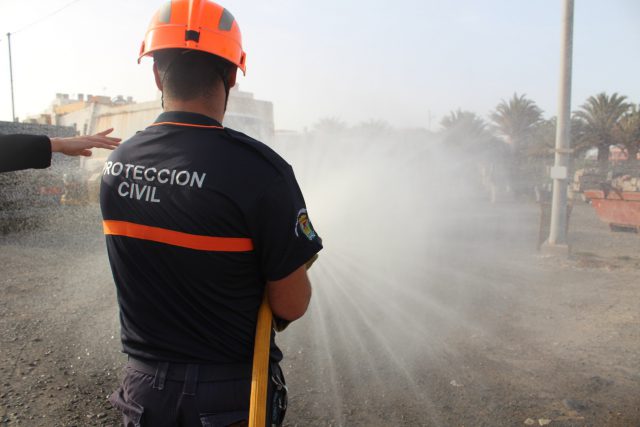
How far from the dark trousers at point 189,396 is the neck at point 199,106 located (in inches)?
30.8

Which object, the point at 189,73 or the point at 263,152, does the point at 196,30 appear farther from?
the point at 263,152

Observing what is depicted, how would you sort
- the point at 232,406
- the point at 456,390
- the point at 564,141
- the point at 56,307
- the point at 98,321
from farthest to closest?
the point at 564,141 < the point at 56,307 < the point at 98,321 < the point at 456,390 < the point at 232,406

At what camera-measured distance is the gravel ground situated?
354 centimetres

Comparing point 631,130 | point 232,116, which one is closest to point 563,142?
point 232,116

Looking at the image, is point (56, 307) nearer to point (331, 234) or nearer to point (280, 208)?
point (280, 208)

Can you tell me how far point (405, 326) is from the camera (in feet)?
16.8

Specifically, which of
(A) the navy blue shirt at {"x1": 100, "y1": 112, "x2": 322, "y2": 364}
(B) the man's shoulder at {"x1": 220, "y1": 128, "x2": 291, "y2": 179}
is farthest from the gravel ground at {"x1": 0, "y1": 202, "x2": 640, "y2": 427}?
(B) the man's shoulder at {"x1": 220, "y1": 128, "x2": 291, "y2": 179}

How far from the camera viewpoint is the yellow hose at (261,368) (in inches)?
56.6

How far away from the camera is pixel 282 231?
137 cm

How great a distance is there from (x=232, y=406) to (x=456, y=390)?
2.81 m

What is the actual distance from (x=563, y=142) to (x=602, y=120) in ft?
76.7

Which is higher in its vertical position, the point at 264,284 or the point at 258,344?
the point at 264,284

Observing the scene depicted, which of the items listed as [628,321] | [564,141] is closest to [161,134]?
[628,321]

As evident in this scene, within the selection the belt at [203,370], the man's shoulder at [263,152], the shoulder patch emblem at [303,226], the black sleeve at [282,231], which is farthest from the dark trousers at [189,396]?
the man's shoulder at [263,152]
